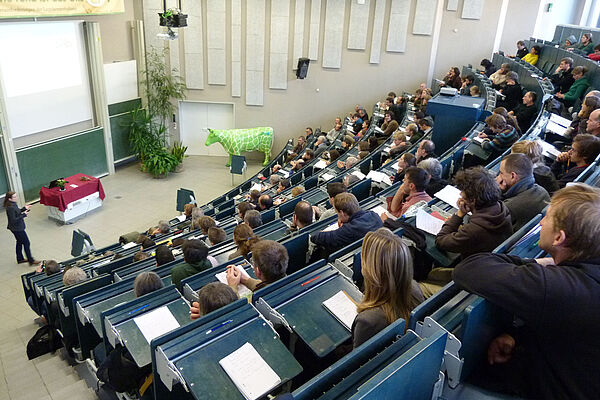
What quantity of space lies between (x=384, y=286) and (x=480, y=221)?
1007mm

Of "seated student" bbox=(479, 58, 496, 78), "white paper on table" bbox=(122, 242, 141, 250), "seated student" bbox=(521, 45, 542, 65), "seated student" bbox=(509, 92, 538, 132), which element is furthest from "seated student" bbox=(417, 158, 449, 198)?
"seated student" bbox=(521, 45, 542, 65)

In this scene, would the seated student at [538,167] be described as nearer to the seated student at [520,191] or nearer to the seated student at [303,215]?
the seated student at [520,191]

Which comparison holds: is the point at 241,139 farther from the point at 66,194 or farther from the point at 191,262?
the point at 191,262

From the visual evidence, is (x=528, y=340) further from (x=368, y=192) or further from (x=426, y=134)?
(x=426, y=134)

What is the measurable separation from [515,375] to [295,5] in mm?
12511

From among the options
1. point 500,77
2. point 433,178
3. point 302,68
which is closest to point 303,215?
point 433,178

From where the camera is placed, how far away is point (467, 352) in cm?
190

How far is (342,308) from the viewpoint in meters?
2.70

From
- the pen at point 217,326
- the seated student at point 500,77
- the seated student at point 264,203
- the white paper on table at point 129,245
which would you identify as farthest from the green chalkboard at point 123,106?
the pen at point 217,326

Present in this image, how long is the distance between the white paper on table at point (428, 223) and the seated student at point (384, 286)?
3.91ft

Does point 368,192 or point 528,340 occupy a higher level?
point 528,340

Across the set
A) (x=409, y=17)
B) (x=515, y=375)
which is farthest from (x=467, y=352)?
(x=409, y=17)

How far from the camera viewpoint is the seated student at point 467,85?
924cm

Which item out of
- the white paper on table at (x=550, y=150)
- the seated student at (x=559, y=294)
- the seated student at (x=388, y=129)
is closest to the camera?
the seated student at (x=559, y=294)
